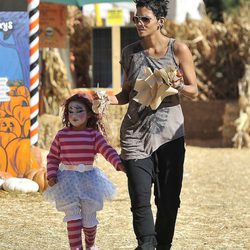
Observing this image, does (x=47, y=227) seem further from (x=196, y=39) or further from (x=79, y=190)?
(x=196, y=39)

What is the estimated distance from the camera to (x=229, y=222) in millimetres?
8062

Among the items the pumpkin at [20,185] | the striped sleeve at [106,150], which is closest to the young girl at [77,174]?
the striped sleeve at [106,150]

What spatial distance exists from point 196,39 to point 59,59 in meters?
2.83

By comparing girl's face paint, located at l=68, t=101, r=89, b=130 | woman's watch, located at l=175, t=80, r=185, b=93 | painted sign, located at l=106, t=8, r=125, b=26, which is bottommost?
girl's face paint, located at l=68, t=101, r=89, b=130

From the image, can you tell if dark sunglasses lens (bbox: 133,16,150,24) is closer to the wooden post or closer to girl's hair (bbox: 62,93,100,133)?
girl's hair (bbox: 62,93,100,133)

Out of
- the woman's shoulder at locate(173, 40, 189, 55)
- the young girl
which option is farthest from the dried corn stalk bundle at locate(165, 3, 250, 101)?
the woman's shoulder at locate(173, 40, 189, 55)

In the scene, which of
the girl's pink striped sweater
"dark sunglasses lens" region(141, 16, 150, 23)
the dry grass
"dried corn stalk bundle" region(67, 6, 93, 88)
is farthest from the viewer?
"dried corn stalk bundle" region(67, 6, 93, 88)

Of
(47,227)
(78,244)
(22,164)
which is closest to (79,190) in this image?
(78,244)

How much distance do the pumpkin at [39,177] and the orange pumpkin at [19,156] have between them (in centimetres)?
15

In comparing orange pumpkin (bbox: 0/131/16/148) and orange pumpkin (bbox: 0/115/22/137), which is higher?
orange pumpkin (bbox: 0/115/22/137)

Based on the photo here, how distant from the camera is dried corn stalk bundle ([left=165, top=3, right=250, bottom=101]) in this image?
52.0 ft

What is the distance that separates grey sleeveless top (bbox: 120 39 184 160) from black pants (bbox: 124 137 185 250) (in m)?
0.06

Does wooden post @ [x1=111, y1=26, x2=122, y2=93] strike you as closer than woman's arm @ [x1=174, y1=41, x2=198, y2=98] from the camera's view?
No

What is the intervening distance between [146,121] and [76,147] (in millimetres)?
568
